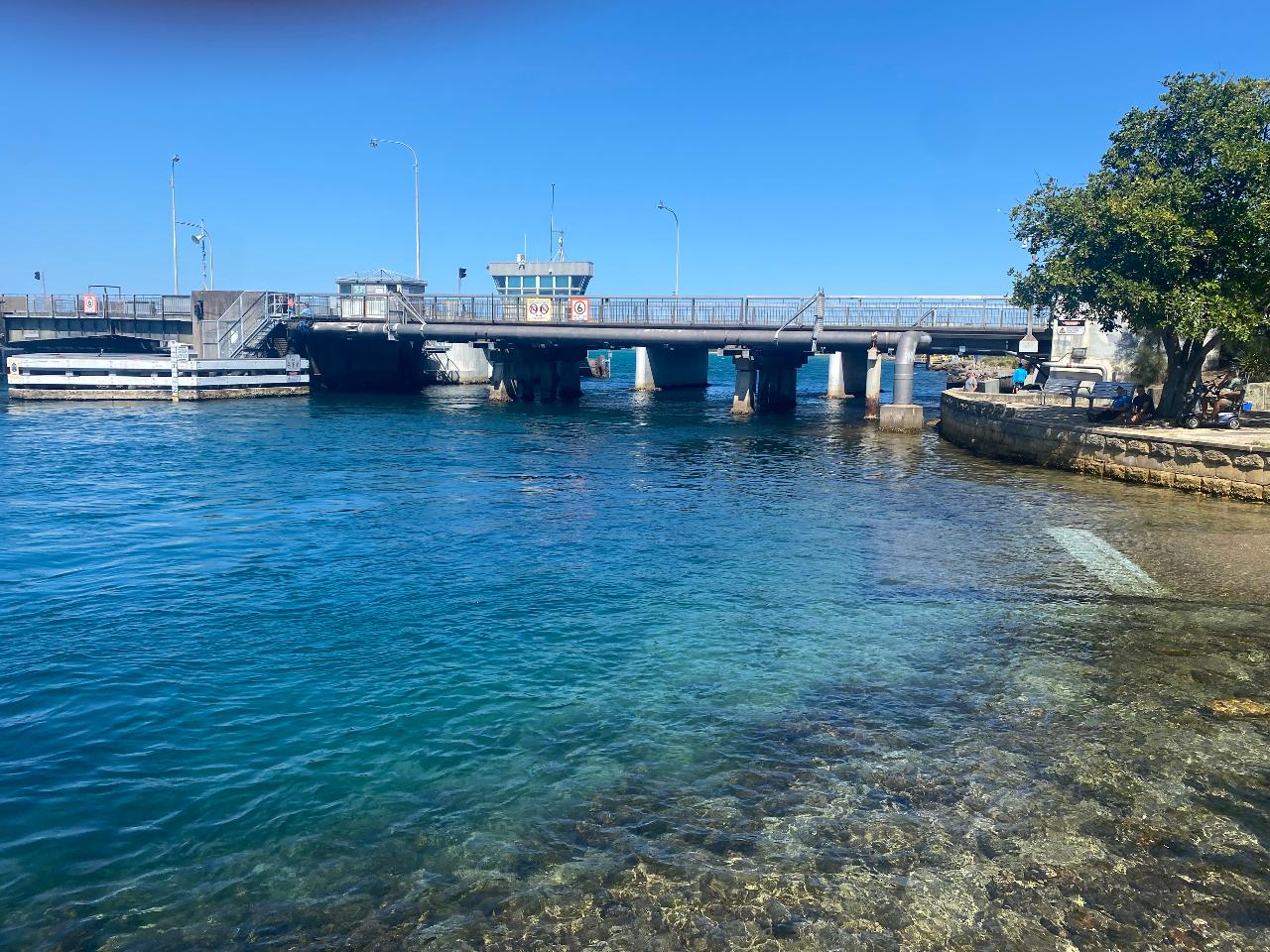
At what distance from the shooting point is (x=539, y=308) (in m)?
62.5

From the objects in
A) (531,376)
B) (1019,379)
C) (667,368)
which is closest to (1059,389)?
(1019,379)

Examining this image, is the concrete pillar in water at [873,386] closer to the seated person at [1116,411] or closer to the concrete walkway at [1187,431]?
the concrete walkway at [1187,431]

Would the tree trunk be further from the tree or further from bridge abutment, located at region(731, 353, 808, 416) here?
→ bridge abutment, located at region(731, 353, 808, 416)

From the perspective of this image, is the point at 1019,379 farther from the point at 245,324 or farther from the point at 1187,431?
the point at 245,324

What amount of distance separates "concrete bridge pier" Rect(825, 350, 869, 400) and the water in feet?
203

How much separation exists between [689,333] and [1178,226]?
33.7 metres

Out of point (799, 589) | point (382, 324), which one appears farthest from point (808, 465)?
point (382, 324)

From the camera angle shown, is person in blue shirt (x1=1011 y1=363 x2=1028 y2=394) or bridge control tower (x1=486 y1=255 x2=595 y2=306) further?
bridge control tower (x1=486 y1=255 x2=595 y2=306)

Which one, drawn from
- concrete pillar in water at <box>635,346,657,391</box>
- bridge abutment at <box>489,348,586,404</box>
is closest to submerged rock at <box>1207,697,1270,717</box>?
A: bridge abutment at <box>489,348,586,404</box>

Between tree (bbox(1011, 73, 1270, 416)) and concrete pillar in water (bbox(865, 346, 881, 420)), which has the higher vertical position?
tree (bbox(1011, 73, 1270, 416))

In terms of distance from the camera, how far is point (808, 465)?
37500 mm

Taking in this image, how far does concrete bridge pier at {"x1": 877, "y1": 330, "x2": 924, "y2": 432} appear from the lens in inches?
2002

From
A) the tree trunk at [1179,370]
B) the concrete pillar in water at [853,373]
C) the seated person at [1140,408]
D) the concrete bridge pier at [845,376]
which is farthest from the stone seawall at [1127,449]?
the concrete pillar in water at [853,373]

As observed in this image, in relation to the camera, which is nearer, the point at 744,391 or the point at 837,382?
the point at 744,391
